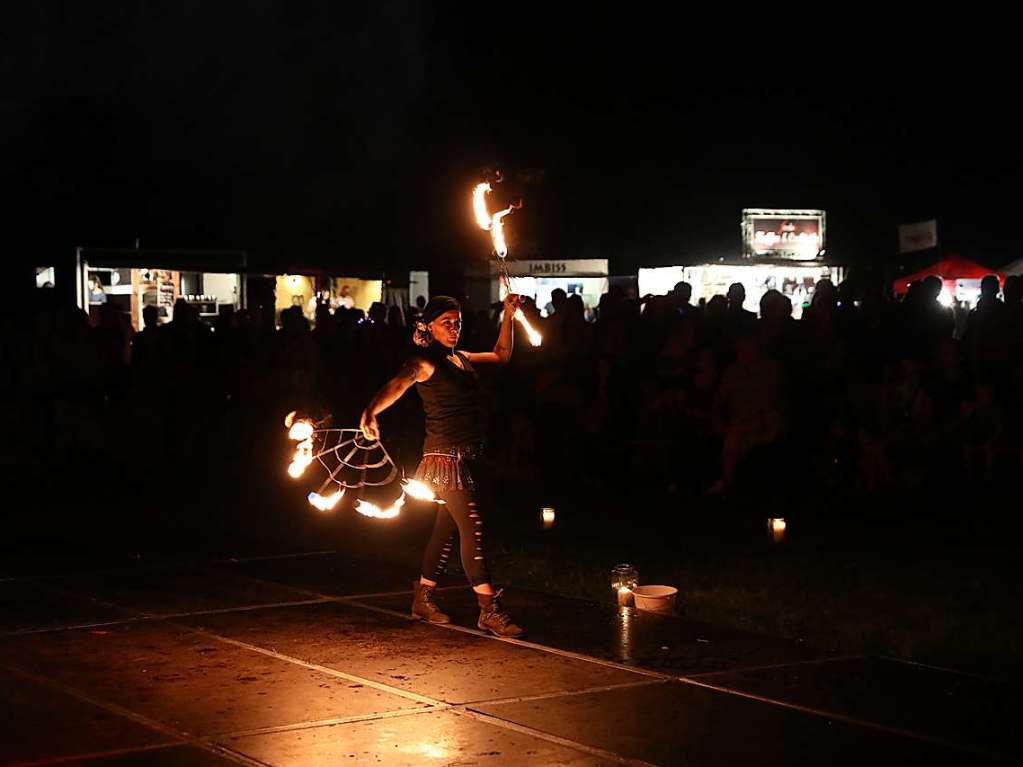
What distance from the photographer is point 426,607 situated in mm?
9375

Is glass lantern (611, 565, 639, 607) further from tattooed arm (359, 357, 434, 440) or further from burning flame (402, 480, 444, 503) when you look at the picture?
tattooed arm (359, 357, 434, 440)

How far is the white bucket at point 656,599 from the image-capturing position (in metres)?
9.57

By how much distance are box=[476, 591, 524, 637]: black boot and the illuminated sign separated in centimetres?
2769

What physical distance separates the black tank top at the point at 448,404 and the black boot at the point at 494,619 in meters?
0.90

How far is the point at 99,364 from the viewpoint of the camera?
60.4 ft

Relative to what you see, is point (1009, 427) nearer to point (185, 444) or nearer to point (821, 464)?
point (821, 464)

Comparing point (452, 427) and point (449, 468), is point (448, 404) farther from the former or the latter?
point (449, 468)

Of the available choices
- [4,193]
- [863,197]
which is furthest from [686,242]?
[4,193]

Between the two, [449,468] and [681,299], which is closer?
[449,468]

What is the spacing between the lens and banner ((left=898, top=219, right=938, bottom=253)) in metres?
31.9

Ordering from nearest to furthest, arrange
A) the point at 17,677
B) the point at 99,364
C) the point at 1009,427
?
1. the point at 17,677
2. the point at 1009,427
3. the point at 99,364

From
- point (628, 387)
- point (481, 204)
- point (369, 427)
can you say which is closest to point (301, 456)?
point (369, 427)

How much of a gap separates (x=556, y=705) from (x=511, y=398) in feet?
30.0

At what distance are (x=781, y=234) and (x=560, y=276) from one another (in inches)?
443
